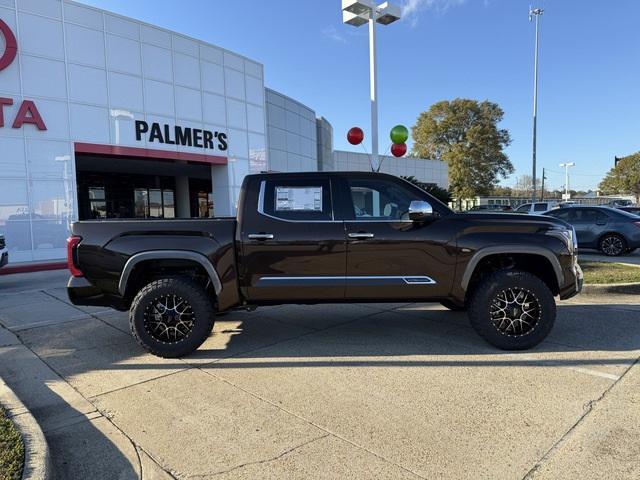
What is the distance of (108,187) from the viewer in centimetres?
2500

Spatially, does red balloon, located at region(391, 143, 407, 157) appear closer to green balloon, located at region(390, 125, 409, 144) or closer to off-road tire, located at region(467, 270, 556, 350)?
green balloon, located at region(390, 125, 409, 144)

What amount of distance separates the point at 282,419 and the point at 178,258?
7.07 feet

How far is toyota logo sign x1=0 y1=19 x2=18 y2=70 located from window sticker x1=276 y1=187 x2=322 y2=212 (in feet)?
44.3

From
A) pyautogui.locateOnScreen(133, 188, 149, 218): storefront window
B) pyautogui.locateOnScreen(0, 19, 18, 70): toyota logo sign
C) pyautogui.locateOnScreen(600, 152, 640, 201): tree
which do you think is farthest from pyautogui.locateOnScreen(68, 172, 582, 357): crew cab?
pyautogui.locateOnScreen(600, 152, 640, 201): tree

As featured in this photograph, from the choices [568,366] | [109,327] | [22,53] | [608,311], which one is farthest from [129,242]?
[22,53]

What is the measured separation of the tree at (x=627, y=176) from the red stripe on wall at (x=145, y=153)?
244 ft

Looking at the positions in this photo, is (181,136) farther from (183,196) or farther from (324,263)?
(324,263)

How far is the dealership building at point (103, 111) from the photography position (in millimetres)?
14531

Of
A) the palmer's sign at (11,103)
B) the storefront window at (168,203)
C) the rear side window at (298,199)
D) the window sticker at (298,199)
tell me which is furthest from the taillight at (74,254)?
the storefront window at (168,203)

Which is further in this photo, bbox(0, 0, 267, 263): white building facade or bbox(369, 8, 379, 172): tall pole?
bbox(0, 0, 267, 263): white building facade

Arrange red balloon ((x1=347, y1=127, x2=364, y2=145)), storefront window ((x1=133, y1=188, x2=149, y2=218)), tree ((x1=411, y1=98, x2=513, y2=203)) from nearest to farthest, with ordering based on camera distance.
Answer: red balloon ((x1=347, y1=127, x2=364, y2=145))
storefront window ((x1=133, y1=188, x2=149, y2=218))
tree ((x1=411, y1=98, x2=513, y2=203))

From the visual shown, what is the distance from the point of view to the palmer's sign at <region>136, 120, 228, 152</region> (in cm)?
1722

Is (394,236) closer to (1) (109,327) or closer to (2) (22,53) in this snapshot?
(1) (109,327)

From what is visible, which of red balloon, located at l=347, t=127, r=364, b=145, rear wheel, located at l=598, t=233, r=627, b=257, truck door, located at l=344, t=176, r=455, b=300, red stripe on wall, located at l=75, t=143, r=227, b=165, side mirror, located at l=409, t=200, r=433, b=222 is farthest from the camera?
red stripe on wall, located at l=75, t=143, r=227, b=165
